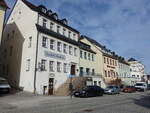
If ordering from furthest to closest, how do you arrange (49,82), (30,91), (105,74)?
(105,74) < (49,82) < (30,91)

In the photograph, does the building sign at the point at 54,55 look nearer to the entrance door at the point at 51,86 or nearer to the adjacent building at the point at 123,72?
the entrance door at the point at 51,86

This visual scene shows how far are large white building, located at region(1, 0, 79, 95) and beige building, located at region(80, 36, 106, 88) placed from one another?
300 centimetres

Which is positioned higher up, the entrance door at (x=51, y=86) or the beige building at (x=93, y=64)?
the beige building at (x=93, y=64)

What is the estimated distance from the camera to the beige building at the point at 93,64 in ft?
122

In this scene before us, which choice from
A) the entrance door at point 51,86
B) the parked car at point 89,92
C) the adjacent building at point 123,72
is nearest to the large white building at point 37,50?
the entrance door at point 51,86

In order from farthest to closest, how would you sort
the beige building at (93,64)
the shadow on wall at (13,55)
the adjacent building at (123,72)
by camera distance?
the adjacent building at (123,72), the beige building at (93,64), the shadow on wall at (13,55)

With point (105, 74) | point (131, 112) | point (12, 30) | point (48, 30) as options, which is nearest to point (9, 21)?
point (12, 30)

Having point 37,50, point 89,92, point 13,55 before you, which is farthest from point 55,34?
point 89,92

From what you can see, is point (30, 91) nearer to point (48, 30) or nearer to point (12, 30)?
point (48, 30)

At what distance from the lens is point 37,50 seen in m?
25.6

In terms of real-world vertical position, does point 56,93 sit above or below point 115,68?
below

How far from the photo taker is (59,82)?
95.3ft

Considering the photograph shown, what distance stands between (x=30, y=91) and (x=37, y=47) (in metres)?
6.56

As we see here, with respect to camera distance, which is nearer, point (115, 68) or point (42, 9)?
point (42, 9)
